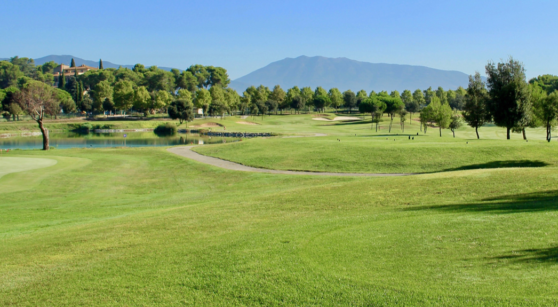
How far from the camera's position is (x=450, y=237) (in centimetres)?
1069

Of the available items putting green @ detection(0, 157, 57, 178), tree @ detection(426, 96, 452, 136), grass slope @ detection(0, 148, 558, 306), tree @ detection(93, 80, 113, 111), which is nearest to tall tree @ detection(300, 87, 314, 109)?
tree @ detection(93, 80, 113, 111)

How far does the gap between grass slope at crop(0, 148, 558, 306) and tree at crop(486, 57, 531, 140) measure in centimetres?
3860

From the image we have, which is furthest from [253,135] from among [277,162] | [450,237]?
[450,237]

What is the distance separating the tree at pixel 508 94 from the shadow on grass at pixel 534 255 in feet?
170

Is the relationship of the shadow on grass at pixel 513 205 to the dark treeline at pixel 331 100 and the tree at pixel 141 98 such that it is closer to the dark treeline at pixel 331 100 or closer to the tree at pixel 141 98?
the dark treeline at pixel 331 100

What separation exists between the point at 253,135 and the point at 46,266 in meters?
88.2

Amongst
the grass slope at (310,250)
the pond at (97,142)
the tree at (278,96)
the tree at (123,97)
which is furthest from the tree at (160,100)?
the grass slope at (310,250)

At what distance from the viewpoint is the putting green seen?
108 ft

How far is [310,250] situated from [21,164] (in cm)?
3529

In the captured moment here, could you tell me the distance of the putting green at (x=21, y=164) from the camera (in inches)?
1293

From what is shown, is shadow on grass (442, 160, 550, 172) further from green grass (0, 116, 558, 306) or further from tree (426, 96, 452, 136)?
tree (426, 96, 452, 136)

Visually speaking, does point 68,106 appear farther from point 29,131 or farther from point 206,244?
point 206,244

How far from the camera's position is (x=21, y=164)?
36.5 meters

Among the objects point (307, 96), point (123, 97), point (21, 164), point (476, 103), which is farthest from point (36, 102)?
point (307, 96)
